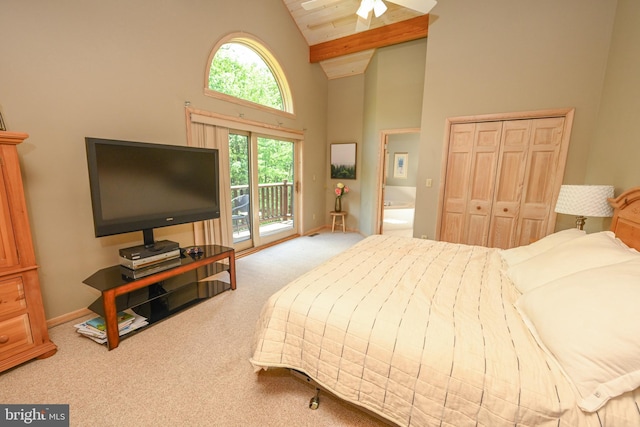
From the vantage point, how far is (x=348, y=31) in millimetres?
4363

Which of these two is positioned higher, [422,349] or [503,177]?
[503,177]

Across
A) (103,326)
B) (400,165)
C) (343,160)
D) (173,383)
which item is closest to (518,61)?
(343,160)

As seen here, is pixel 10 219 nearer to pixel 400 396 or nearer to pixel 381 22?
pixel 400 396

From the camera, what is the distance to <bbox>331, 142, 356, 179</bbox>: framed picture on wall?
5.40 meters

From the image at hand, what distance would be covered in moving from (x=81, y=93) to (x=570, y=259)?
12.0ft

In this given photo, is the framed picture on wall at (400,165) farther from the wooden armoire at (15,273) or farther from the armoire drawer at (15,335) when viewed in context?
the armoire drawer at (15,335)

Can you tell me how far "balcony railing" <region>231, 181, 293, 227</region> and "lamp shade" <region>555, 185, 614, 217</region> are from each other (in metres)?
3.83

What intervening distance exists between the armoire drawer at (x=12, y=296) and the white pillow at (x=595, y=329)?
291 cm

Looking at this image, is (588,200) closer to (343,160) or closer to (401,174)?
(343,160)

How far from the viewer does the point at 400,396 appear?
1094mm

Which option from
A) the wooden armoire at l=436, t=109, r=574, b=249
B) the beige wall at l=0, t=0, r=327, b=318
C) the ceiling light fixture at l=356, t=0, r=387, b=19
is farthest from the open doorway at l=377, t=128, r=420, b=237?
the beige wall at l=0, t=0, r=327, b=318

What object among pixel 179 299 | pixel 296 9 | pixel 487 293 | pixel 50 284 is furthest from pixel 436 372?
pixel 296 9

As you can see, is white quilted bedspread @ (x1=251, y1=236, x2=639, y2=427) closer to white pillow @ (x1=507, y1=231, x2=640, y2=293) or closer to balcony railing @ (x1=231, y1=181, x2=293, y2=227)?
white pillow @ (x1=507, y1=231, x2=640, y2=293)

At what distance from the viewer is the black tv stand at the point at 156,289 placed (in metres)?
1.88
